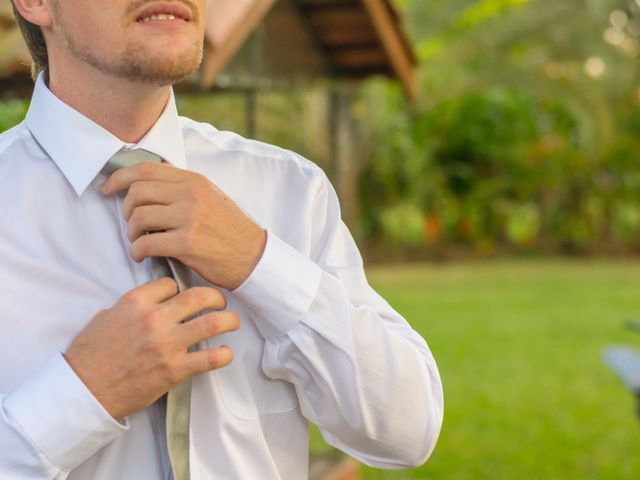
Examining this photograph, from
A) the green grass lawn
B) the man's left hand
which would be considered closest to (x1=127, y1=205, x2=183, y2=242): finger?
the man's left hand

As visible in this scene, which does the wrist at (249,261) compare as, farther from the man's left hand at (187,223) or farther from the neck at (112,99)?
the neck at (112,99)

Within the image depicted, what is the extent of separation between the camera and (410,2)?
1623 cm

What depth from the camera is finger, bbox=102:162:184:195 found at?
145 centimetres

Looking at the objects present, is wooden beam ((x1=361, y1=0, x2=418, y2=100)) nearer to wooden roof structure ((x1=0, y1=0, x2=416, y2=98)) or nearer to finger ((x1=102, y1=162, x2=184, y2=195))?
wooden roof structure ((x1=0, y1=0, x2=416, y2=98))

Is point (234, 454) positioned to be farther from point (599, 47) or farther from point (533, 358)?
point (599, 47)

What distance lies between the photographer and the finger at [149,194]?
4.70ft

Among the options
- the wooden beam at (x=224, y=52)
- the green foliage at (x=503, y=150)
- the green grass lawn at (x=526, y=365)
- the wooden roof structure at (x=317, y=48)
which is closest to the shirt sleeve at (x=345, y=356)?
the wooden beam at (x=224, y=52)

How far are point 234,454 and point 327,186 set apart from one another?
419mm

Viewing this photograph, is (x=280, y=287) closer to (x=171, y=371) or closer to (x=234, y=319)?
(x=234, y=319)

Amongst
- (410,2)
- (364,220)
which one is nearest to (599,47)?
(410,2)

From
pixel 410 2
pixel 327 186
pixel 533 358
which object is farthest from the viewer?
pixel 410 2

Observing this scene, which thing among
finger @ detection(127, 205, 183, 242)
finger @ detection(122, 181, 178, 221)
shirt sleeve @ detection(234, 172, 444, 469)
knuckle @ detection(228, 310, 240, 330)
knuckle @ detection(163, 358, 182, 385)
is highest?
finger @ detection(122, 181, 178, 221)

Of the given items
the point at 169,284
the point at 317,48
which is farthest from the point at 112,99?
the point at 317,48

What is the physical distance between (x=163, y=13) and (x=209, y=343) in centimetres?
45
